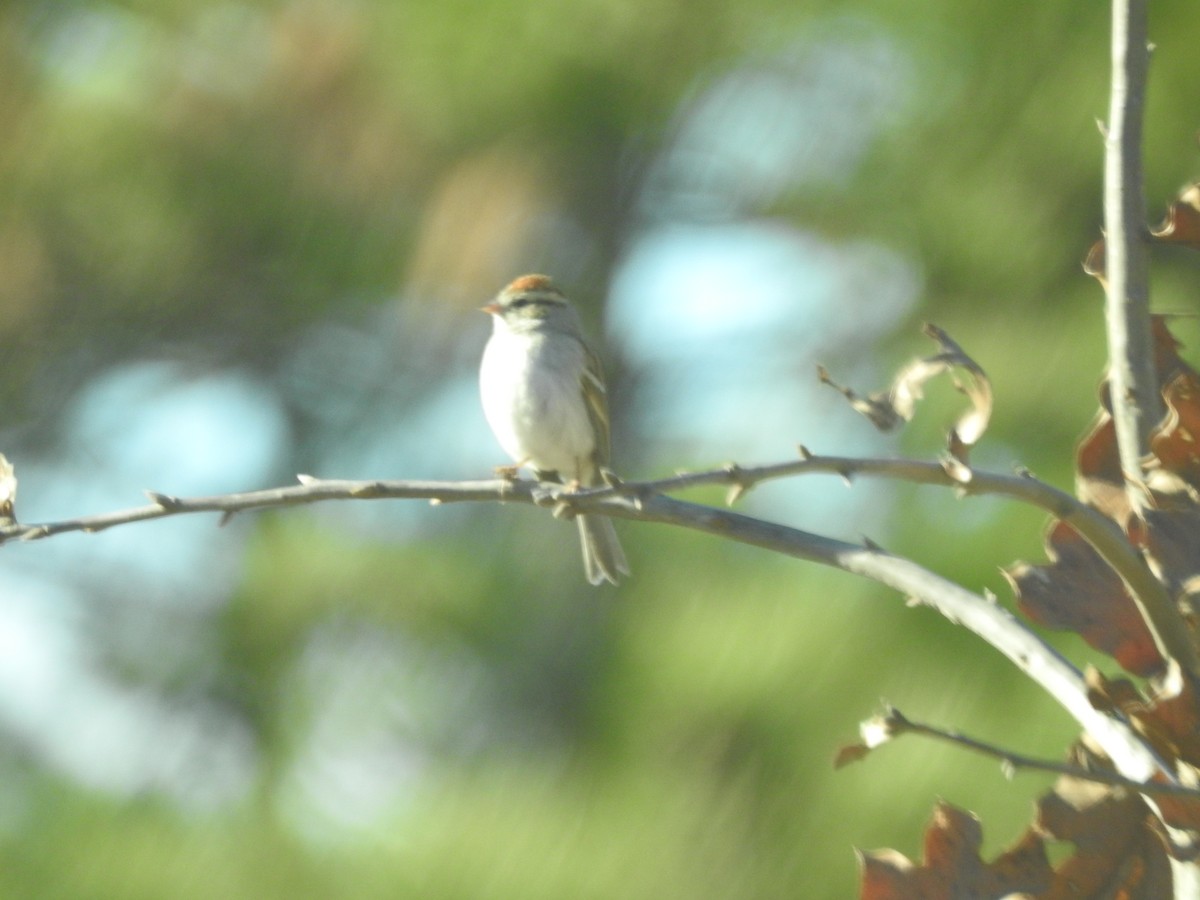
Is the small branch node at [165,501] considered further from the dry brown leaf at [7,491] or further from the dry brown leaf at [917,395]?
the dry brown leaf at [917,395]

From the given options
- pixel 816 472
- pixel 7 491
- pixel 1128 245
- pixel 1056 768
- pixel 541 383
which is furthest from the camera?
pixel 541 383

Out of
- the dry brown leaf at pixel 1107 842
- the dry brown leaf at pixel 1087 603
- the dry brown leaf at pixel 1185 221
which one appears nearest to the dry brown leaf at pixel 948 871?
the dry brown leaf at pixel 1107 842

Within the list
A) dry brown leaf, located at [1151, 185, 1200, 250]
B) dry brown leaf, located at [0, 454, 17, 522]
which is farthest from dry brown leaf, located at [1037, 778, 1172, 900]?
dry brown leaf, located at [0, 454, 17, 522]

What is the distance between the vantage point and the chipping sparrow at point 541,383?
9.97 feet

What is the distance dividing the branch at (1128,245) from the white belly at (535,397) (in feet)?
7.12

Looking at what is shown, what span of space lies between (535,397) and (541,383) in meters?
0.03

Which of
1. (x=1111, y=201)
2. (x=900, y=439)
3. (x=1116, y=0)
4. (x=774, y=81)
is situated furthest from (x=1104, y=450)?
(x=774, y=81)

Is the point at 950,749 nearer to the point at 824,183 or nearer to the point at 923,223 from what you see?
the point at 923,223

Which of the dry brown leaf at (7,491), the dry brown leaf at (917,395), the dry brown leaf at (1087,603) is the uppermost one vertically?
the dry brown leaf at (7,491)

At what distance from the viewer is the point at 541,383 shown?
3.04 meters

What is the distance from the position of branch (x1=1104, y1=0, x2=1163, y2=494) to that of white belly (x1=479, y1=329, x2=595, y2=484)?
7.12 feet

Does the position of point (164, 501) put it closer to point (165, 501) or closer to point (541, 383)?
point (165, 501)

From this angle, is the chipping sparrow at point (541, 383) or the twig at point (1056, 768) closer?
the twig at point (1056, 768)

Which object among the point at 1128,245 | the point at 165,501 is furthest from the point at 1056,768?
the point at 165,501
